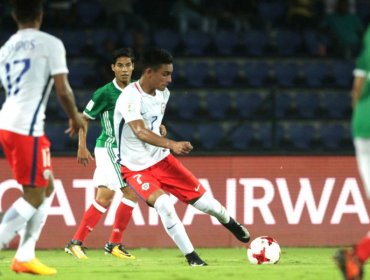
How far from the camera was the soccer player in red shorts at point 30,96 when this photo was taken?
306 inches

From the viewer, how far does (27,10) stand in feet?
25.5

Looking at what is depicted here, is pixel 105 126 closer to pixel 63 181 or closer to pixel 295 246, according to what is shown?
pixel 63 181

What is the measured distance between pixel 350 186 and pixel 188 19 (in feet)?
15.8

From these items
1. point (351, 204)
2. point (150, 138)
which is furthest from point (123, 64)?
point (351, 204)

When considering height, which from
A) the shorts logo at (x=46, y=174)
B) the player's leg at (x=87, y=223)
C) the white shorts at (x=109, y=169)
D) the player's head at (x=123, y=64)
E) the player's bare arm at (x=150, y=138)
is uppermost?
the player's head at (x=123, y=64)

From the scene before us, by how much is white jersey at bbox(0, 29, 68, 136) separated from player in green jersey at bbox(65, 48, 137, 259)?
340cm

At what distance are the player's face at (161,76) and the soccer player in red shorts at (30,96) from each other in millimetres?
1956

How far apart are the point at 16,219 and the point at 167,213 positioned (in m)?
1.93

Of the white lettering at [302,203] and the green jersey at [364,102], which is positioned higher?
the green jersey at [364,102]

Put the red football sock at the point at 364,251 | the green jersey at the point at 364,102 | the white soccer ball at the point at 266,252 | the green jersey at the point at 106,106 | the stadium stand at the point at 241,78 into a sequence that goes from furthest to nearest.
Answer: the stadium stand at the point at 241,78, the green jersey at the point at 106,106, the white soccer ball at the point at 266,252, the red football sock at the point at 364,251, the green jersey at the point at 364,102

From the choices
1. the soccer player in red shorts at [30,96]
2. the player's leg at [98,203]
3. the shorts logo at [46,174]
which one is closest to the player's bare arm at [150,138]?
the soccer player in red shorts at [30,96]

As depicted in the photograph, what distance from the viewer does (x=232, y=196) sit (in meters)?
13.5

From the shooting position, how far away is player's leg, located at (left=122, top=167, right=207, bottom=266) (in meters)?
9.56

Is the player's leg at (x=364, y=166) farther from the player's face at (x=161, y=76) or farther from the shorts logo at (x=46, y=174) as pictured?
the player's face at (x=161, y=76)
